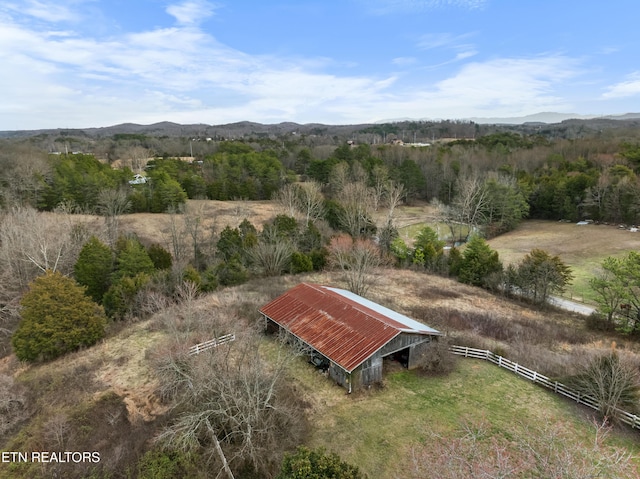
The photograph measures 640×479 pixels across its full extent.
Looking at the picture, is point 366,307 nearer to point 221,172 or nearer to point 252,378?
point 252,378

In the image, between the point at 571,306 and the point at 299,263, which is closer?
the point at 571,306

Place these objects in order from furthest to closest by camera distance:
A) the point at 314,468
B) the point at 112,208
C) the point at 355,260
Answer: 1. the point at 112,208
2. the point at 355,260
3. the point at 314,468

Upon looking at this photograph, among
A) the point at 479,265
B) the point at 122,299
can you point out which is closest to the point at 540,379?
the point at 479,265

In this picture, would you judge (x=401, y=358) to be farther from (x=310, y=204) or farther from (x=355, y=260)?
(x=310, y=204)

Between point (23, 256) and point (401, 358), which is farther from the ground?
point (23, 256)

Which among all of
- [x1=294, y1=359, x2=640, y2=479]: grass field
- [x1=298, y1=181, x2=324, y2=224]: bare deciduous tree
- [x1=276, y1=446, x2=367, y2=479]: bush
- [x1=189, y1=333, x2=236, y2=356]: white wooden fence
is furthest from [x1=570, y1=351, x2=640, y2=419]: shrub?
[x1=298, y1=181, x2=324, y2=224]: bare deciduous tree

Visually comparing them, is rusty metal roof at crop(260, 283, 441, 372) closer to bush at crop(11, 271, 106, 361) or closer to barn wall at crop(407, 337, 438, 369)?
barn wall at crop(407, 337, 438, 369)
